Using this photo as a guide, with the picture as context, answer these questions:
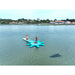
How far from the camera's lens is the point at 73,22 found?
34.7 meters

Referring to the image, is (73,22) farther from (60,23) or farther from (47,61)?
(47,61)

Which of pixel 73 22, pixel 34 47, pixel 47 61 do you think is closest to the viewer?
pixel 47 61

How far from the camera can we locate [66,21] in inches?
1444

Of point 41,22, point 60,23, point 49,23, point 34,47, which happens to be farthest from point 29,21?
point 34,47

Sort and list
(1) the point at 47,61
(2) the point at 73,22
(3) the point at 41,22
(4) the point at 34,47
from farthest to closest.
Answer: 1. (2) the point at 73,22
2. (3) the point at 41,22
3. (4) the point at 34,47
4. (1) the point at 47,61

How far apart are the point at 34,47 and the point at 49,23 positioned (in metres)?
31.5

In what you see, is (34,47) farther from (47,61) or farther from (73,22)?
(73,22)

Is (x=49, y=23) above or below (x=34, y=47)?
above
